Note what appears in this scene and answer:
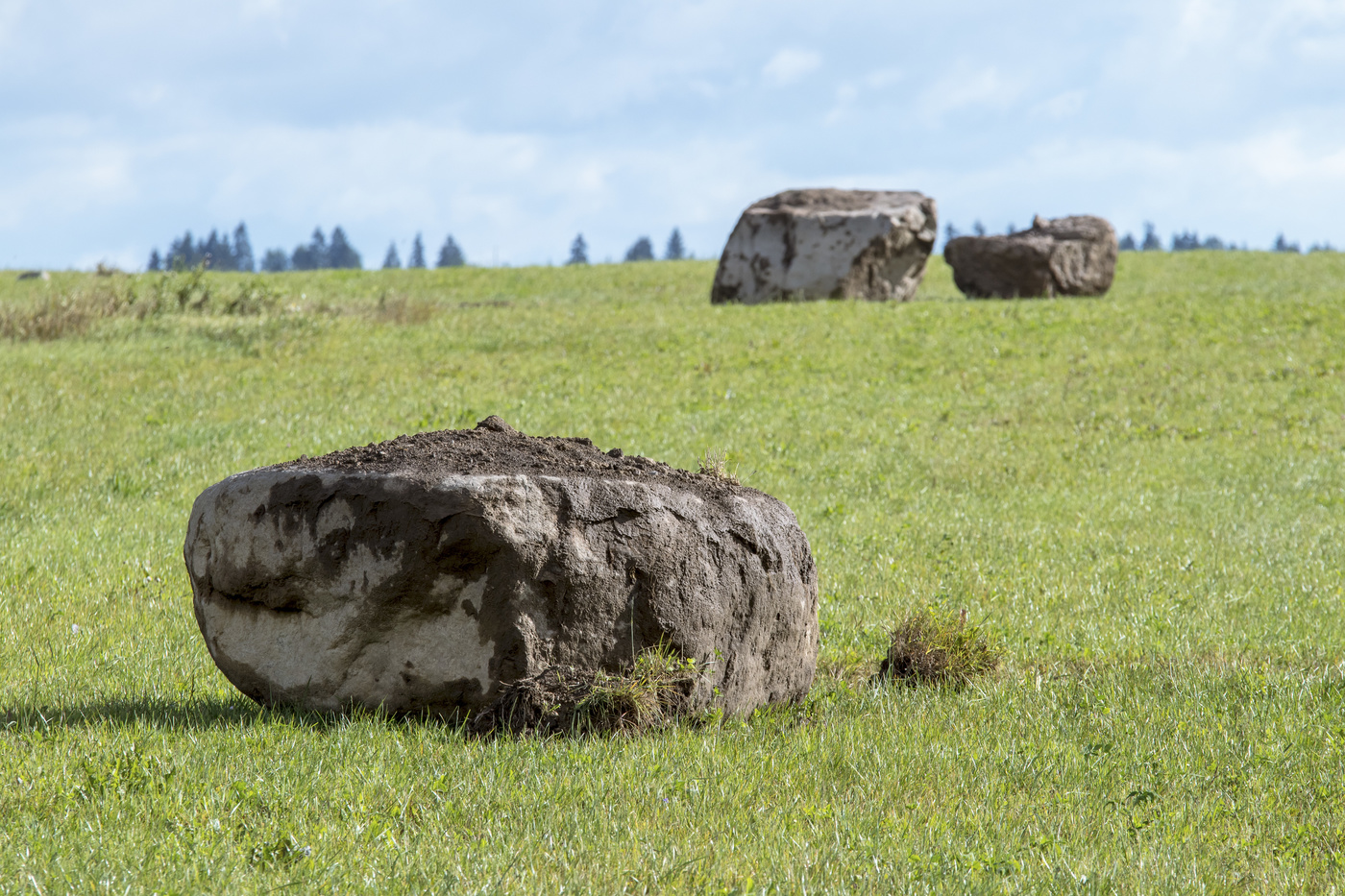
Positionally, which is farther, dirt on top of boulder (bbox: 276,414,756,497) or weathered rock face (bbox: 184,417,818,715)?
dirt on top of boulder (bbox: 276,414,756,497)

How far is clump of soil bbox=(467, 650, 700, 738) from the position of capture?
5.05 meters

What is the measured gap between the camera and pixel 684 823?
4285mm

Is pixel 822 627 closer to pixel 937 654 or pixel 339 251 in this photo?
pixel 937 654

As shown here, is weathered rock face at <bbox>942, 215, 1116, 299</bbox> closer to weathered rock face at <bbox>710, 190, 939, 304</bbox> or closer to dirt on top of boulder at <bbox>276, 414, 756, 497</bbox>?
weathered rock face at <bbox>710, 190, 939, 304</bbox>

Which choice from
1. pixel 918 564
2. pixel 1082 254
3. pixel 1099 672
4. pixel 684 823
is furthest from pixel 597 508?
pixel 1082 254

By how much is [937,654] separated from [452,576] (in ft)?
10.3

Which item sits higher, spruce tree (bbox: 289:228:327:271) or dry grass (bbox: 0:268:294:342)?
spruce tree (bbox: 289:228:327:271)

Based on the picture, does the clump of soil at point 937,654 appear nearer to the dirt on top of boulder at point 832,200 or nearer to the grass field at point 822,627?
the grass field at point 822,627

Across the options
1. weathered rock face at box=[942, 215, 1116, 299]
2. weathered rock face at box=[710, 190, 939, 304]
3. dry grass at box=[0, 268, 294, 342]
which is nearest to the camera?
dry grass at box=[0, 268, 294, 342]

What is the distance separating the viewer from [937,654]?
21.4 feet

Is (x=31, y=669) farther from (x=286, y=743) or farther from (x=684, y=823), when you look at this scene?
(x=684, y=823)

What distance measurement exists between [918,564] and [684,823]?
537 cm

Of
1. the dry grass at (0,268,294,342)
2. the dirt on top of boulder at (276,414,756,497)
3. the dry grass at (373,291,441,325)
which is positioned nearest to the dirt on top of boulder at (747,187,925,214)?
the dry grass at (373,291,441,325)

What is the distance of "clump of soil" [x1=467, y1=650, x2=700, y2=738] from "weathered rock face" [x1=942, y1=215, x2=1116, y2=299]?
23180 millimetres
